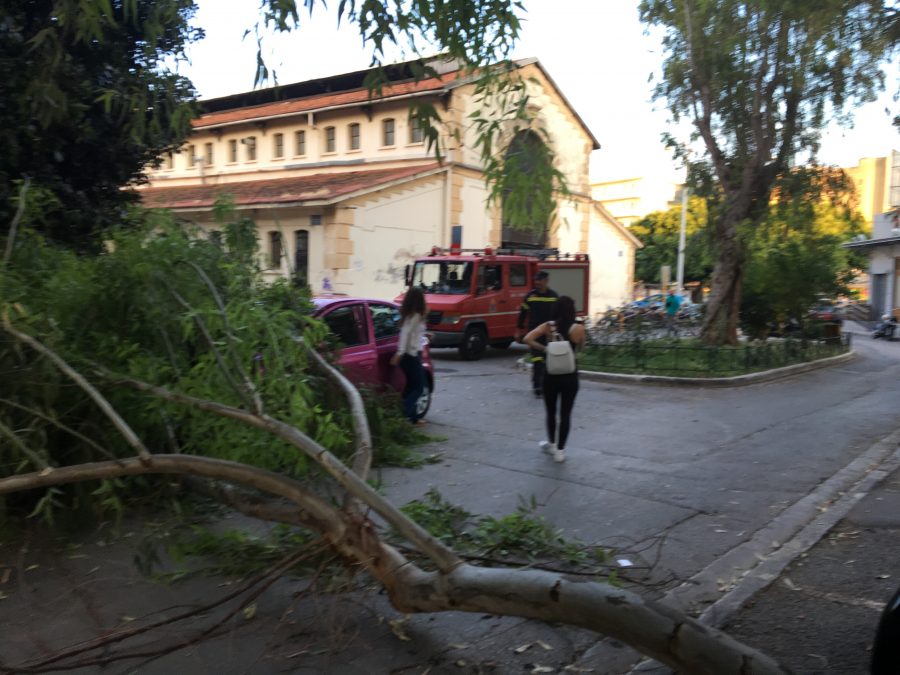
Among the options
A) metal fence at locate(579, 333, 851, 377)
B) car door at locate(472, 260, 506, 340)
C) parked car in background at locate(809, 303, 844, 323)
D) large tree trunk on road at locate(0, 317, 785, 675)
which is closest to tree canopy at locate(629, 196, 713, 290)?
parked car in background at locate(809, 303, 844, 323)

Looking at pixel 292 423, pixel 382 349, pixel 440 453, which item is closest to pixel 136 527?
pixel 292 423

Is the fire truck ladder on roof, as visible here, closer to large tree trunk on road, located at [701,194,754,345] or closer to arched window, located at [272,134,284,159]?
large tree trunk on road, located at [701,194,754,345]

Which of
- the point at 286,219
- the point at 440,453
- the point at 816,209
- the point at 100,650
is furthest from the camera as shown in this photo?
the point at 286,219

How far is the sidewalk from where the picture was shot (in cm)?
372

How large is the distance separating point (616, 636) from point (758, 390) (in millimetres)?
11219

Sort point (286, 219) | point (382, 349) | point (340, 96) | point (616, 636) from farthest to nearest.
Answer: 1. point (340, 96)
2. point (286, 219)
3. point (382, 349)
4. point (616, 636)

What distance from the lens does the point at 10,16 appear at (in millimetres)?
6641

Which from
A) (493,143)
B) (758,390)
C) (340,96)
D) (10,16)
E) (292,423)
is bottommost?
(758,390)

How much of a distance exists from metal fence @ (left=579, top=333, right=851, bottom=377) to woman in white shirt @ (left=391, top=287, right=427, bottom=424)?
21.5 ft

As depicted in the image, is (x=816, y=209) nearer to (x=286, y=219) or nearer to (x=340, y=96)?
(x=286, y=219)

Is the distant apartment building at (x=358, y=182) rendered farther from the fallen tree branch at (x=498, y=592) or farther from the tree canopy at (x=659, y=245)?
the tree canopy at (x=659, y=245)

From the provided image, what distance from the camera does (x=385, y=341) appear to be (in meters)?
8.88

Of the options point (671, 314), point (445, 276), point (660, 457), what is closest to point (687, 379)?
point (660, 457)

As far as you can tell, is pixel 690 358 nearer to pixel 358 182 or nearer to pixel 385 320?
pixel 385 320
